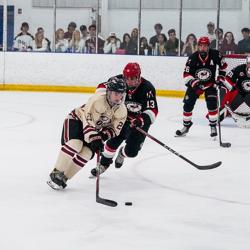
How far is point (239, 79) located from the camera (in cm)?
680

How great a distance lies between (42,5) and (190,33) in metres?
3.69

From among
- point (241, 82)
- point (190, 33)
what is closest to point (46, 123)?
point (241, 82)

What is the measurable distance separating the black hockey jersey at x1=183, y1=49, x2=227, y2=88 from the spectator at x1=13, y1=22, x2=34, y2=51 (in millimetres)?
4903

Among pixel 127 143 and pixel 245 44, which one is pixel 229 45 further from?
pixel 127 143

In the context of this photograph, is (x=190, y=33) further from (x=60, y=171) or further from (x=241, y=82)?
(x=60, y=171)

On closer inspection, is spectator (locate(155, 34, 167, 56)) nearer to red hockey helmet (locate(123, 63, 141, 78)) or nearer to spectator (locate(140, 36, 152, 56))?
spectator (locate(140, 36, 152, 56))

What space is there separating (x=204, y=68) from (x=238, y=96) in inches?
37.1

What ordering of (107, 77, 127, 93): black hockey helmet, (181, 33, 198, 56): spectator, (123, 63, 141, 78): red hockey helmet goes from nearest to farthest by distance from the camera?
(107, 77, 127, 93): black hockey helmet
(123, 63, 141, 78): red hockey helmet
(181, 33, 198, 56): spectator

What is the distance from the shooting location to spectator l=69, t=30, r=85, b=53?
10.4m

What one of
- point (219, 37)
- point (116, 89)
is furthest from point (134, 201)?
point (219, 37)

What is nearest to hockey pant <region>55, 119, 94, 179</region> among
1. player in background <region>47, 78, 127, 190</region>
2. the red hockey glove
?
player in background <region>47, 78, 127, 190</region>

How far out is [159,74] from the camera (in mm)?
9891

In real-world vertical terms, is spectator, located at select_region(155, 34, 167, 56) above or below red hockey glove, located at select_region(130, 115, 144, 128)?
above

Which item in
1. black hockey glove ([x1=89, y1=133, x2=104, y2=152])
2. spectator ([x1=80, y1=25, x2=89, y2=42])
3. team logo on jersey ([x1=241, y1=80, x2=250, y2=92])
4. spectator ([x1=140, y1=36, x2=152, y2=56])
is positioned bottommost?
black hockey glove ([x1=89, y1=133, x2=104, y2=152])
